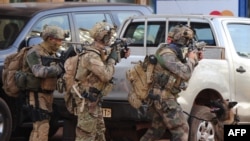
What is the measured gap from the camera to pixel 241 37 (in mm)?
10117

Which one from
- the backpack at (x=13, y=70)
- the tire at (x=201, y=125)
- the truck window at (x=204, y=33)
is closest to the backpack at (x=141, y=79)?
the tire at (x=201, y=125)

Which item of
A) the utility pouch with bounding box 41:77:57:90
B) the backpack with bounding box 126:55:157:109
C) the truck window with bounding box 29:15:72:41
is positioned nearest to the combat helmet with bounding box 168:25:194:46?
the backpack with bounding box 126:55:157:109

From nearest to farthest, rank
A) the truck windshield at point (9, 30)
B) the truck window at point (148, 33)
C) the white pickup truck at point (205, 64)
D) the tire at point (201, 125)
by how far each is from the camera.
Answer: the white pickup truck at point (205, 64) → the tire at point (201, 125) → the truck windshield at point (9, 30) → the truck window at point (148, 33)

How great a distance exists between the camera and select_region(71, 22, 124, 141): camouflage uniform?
7.99 m

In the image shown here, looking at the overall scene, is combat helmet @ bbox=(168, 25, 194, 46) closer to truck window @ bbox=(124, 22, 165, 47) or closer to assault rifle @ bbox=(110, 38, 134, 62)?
assault rifle @ bbox=(110, 38, 134, 62)

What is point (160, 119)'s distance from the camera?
841 cm

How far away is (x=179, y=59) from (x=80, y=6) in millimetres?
3072

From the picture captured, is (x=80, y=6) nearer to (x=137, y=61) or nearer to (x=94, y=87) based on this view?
(x=137, y=61)

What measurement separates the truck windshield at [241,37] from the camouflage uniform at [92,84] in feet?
7.75

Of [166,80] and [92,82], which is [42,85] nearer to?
[92,82]

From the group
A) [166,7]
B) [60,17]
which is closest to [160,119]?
[60,17]

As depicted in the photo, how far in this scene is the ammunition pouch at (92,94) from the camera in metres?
8.03

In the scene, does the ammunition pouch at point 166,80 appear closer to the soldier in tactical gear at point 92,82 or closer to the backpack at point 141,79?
the backpack at point 141,79

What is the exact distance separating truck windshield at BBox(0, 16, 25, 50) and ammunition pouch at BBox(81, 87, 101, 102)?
240 cm
